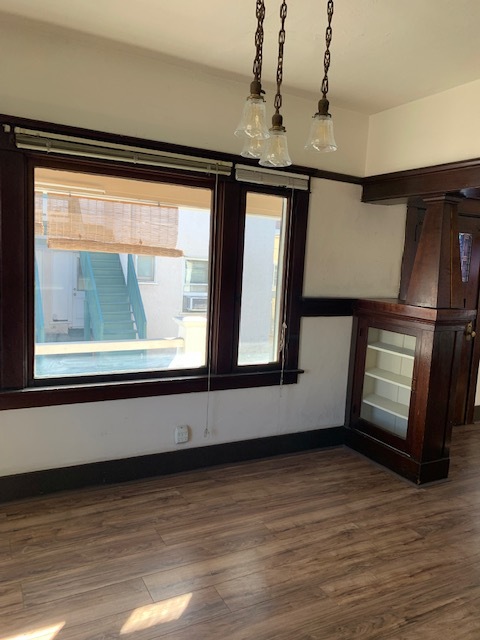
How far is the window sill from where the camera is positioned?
2832 millimetres

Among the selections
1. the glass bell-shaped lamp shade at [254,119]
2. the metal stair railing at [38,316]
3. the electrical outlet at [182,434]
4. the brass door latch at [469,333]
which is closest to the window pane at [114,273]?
the metal stair railing at [38,316]

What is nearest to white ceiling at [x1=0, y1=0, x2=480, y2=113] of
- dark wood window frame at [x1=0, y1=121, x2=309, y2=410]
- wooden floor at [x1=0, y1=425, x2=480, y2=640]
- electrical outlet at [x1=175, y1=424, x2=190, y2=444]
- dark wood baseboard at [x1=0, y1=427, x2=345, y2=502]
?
dark wood window frame at [x1=0, y1=121, x2=309, y2=410]

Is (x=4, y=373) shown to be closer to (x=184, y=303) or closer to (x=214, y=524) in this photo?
(x=184, y=303)

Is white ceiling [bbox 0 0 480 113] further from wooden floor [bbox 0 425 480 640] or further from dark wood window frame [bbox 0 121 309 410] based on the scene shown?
wooden floor [bbox 0 425 480 640]

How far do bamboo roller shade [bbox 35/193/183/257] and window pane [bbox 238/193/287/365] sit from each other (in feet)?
1.89

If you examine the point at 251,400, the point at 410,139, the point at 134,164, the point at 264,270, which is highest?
the point at 410,139

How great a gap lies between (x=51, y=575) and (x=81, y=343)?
136cm

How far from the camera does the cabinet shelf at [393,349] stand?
3.61 meters

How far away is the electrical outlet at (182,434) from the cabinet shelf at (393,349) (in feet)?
5.54

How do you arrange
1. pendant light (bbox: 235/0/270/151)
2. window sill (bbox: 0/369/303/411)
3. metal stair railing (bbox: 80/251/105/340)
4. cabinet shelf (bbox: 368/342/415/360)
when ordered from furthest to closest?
1. cabinet shelf (bbox: 368/342/415/360)
2. metal stair railing (bbox: 80/251/105/340)
3. window sill (bbox: 0/369/303/411)
4. pendant light (bbox: 235/0/270/151)

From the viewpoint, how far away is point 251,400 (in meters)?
3.61

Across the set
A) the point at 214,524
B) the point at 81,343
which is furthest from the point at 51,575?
the point at 81,343

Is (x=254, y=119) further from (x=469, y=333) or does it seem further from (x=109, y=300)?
(x=469, y=333)

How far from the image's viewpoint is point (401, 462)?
3523 mm
